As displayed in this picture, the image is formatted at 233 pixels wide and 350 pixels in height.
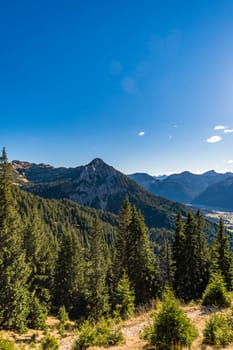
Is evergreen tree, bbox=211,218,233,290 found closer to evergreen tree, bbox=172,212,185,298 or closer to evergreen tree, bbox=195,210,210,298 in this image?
evergreen tree, bbox=195,210,210,298

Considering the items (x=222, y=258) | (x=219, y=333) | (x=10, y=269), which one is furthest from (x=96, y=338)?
(x=222, y=258)

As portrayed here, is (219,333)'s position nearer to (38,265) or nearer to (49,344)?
(49,344)

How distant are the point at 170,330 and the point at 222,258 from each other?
97.0 ft

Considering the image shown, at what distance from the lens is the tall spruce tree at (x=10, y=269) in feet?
75.5

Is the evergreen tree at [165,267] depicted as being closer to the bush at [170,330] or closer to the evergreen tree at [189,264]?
the evergreen tree at [189,264]

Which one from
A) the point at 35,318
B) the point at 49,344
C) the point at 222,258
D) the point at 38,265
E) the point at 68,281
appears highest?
the point at 49,344

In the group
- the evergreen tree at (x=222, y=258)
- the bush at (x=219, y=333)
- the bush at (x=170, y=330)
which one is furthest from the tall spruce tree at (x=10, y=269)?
the evergreen tree at (x=222, y=258)

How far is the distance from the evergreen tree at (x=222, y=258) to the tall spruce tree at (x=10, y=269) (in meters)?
24.3

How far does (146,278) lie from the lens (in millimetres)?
36375

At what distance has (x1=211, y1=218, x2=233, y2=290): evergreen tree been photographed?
33.5 metres

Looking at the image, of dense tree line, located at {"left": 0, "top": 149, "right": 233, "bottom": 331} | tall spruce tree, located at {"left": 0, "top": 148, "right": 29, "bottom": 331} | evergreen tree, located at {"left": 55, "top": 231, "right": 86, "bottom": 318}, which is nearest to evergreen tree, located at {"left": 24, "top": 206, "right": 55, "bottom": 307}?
dense tree line, located at {"left": 0, "top": 149, "right": 233, "bottom": 331}

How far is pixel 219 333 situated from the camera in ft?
30.7

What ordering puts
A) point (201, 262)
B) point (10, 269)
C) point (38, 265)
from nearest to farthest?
point (10, 269) < point (201, 262) < point (38, 265)

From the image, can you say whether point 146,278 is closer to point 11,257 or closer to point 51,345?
point 11,257
